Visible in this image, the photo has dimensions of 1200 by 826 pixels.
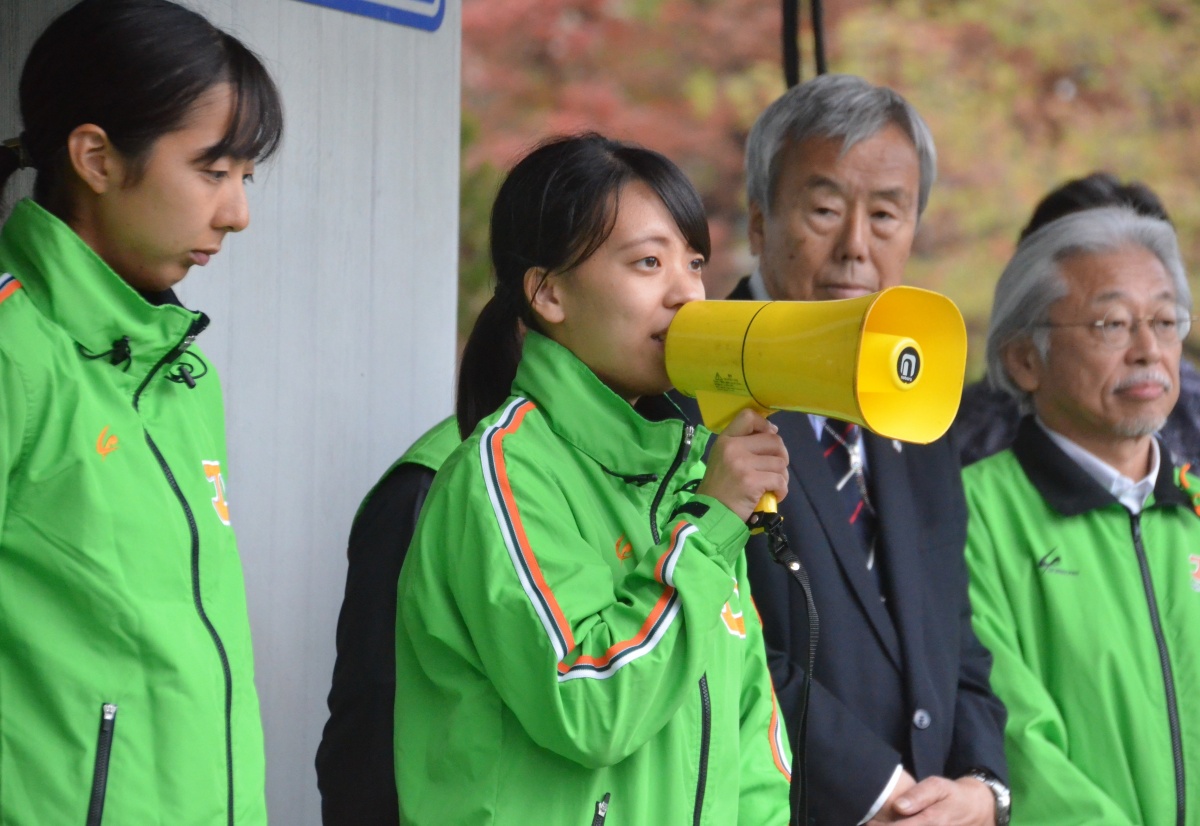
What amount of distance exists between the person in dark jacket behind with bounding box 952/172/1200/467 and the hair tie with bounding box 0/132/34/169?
2.33 meters

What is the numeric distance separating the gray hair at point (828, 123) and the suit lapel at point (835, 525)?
61 cm

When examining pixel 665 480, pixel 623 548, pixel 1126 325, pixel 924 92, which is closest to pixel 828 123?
pixel 1126 325

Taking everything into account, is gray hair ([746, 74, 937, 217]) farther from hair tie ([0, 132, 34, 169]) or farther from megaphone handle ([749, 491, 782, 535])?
hair tie ([0, 132, 34, 169])

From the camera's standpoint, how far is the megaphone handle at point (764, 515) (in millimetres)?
1882

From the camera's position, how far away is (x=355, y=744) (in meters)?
2.30

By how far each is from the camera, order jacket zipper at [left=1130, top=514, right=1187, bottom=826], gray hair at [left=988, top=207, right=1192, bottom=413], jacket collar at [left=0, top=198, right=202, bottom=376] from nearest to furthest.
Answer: jacket collar at [left=0, top=198, right=202, bottom=376] → jacket zipper at [left=1130, top=514, right=1187, bottom=826] → gray hair at [left=988, top=207, right=1192, bottom=413]

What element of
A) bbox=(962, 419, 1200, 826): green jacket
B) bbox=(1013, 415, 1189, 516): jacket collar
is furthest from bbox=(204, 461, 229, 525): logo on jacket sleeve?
bbox=(1013, 415, 1189, 516): jacket collar

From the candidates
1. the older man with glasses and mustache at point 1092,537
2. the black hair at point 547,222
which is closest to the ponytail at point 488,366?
the black hair at point 547,222

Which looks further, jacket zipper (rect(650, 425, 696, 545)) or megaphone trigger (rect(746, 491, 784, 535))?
jacket zipper (rect(650, 425, 696, 545))

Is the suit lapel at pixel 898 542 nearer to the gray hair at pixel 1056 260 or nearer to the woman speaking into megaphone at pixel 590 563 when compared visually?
the woman speaking into megaphone at pixel 590 563

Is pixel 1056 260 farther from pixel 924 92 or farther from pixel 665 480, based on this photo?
pixel 924 92

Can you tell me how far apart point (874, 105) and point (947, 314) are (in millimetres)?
1116

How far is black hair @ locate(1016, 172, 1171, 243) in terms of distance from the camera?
3.79 metres

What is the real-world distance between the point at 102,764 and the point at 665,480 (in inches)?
32.3
